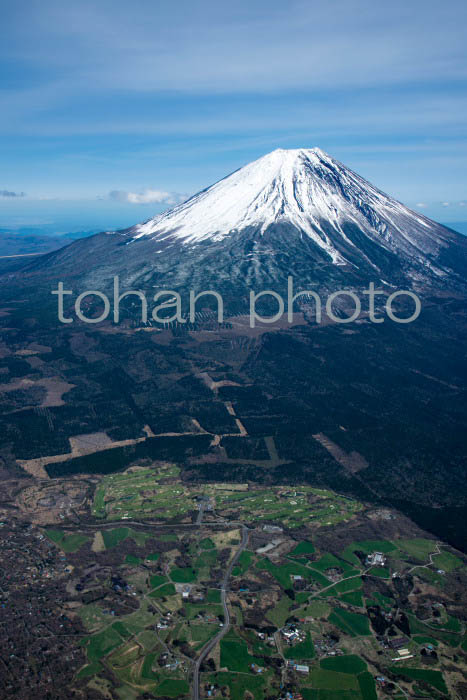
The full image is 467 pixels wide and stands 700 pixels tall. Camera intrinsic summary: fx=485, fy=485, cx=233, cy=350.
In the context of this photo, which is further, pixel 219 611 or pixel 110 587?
pixel 110 587

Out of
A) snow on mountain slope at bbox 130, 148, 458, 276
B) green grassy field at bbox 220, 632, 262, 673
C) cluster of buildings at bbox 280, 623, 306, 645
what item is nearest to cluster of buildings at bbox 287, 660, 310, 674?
cluster of buildings at bbox 280, 623, 306, 645

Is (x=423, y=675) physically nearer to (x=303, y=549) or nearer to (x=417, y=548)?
(x=417, y=548)

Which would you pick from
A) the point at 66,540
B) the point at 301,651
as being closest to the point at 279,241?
the point at 66,540

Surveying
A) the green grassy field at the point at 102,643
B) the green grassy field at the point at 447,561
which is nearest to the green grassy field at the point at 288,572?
the green grassy field at the point at 447,561

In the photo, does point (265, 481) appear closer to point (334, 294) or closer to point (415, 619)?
point (415, 619)

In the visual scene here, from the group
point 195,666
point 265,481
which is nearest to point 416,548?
point 265,481

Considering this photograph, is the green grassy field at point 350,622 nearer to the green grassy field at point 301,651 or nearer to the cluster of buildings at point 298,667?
the green grassy field at point 301,651

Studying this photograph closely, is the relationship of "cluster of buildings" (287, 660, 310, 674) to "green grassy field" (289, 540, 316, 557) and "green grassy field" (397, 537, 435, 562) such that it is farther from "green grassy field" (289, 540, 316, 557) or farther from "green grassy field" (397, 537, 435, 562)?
"green grassy field" (397, 537, 435, 562)
